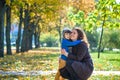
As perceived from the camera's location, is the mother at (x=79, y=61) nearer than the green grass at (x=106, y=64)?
Yes

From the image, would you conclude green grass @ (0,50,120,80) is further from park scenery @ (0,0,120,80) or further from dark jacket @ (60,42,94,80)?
dark jacket @ (60,42,94,80)

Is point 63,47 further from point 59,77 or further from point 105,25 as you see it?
point 105,25

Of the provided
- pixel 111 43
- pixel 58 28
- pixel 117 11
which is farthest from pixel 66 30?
pixel 58 28

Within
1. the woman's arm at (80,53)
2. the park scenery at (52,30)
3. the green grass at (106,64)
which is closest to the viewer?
the woman's arm at (80,53)

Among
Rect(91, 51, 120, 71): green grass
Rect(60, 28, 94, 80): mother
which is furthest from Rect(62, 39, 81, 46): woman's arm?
Rect(91, 51, 120, 71): green grass

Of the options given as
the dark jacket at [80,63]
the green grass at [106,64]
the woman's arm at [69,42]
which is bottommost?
the green grass at [106,64]

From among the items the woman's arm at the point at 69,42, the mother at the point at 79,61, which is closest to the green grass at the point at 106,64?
the woman's arm at the point at 69,42

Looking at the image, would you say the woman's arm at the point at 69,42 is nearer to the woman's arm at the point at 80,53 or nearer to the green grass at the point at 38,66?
the woman's arm at the point at 80,53

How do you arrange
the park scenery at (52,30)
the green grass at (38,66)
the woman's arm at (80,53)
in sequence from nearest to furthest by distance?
the woman's arm at (80,53) → the green grass at (38,66) → the park scenery at (52,30)

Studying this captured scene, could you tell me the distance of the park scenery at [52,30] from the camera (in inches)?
742

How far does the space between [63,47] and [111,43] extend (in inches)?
2221

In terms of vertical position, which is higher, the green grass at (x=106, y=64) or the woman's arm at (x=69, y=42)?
the woman's arm at (x=69, y=42)

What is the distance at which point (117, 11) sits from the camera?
22.2 metres

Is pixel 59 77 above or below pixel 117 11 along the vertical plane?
below
